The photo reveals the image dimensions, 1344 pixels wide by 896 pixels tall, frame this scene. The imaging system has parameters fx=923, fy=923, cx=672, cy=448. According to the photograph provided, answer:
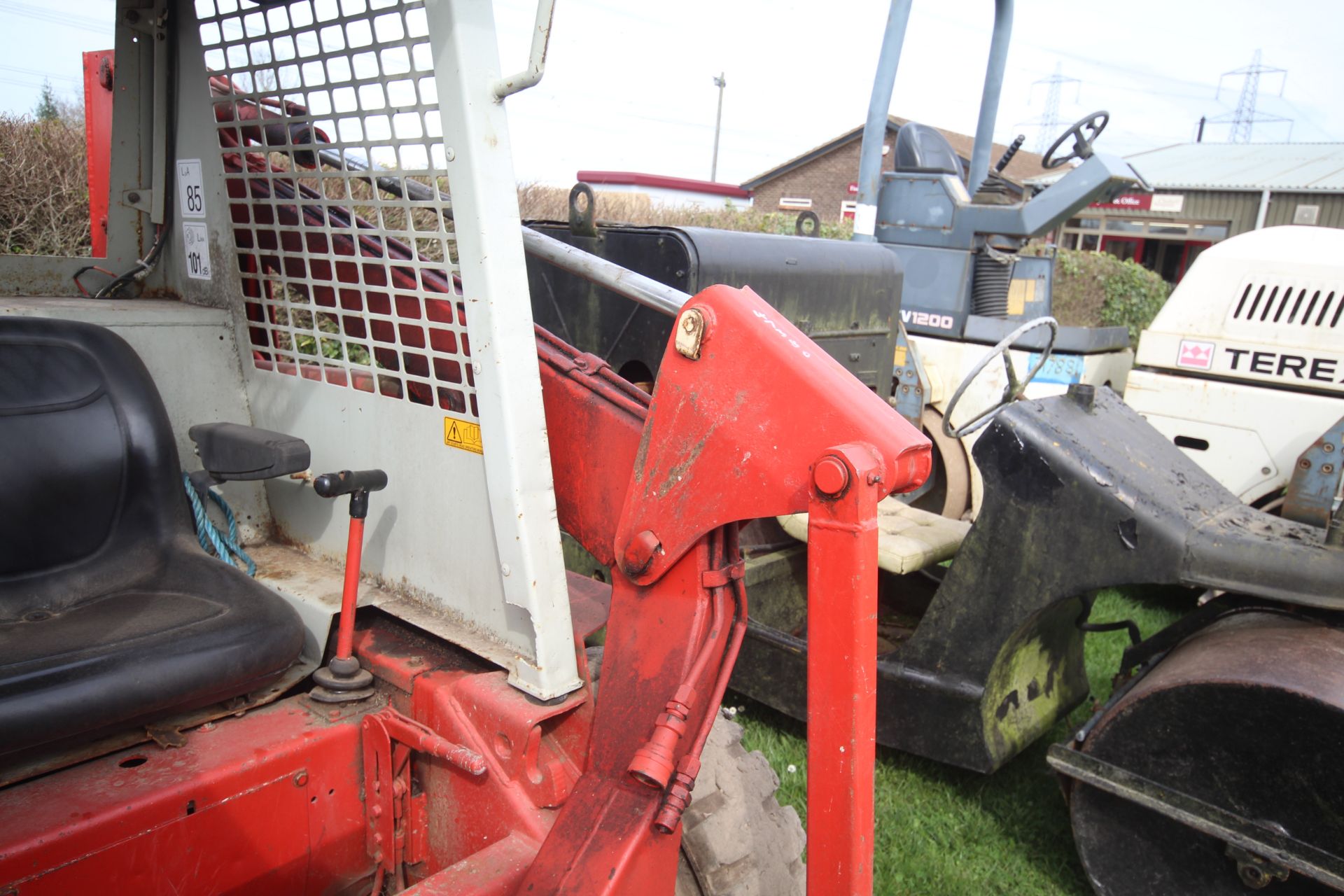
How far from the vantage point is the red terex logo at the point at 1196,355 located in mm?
4055

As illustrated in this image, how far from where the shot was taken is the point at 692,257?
276 centimetres

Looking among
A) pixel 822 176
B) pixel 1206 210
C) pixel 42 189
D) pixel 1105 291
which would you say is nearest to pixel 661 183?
pixel 1105 291

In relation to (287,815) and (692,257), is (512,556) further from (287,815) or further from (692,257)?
(692,257)

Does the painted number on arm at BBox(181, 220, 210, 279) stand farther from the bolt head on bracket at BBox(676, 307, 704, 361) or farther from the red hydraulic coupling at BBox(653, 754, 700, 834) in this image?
the red hydraulic coupling at BBox(653, 754, 700, 834)

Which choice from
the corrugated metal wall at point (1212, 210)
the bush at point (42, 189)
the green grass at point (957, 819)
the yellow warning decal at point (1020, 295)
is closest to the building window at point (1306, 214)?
the corrugated metal wall at point (1212, 210)

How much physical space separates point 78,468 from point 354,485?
69cm

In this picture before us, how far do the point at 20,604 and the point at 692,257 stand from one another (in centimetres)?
186

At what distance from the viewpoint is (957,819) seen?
9.43 ft

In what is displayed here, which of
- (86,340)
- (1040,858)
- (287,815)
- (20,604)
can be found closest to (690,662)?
(287,815)

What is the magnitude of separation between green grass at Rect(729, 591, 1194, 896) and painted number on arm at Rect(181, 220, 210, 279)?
2.01m

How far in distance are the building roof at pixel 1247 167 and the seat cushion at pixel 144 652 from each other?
2268 centimetres

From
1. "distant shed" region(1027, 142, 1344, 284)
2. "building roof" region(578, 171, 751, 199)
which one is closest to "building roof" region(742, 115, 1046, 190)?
"distant shed" region(1027, 142, 1344, 284)

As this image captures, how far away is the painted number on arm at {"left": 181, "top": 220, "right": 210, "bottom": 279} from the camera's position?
6.94 ft

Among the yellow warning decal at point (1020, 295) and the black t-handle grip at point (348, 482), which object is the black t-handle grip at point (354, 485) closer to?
the black t-handle grip at point (348, 482)
